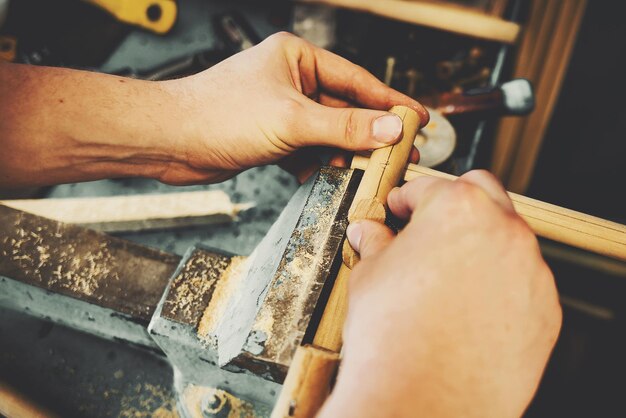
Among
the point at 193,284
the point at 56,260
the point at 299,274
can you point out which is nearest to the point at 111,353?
the point at 56,260

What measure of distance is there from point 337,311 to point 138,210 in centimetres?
150

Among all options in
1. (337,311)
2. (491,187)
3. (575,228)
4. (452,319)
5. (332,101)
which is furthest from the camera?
(332,101)

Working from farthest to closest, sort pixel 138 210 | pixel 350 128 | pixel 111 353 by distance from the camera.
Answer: pixel 138 210 < pixel 111 353 < pixel 350 128

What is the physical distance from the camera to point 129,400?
1.68 metres

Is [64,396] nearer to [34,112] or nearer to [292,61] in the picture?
[34,112]

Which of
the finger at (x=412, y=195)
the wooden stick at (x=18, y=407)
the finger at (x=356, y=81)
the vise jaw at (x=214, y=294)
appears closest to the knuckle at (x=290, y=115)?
the vise jaw at (x=214, y=294)

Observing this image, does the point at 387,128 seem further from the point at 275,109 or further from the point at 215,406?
the point at 215,406

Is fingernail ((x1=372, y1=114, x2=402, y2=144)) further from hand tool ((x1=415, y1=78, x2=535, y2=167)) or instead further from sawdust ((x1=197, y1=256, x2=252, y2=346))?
sawdust ((x1=197, y1=256, x2=252, y2=346))

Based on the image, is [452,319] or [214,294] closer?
[452,319]

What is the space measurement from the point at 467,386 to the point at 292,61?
1.14m

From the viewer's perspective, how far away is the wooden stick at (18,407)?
145 cm

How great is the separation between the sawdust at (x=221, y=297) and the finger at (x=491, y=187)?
799 mm

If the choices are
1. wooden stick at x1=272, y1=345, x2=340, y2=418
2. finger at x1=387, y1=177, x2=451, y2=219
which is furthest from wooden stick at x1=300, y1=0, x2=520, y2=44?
wooden stick at x1=272, y1=345, x2=340, y2=418

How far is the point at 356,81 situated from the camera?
140 centimetres
